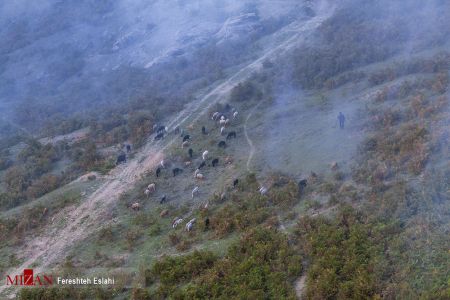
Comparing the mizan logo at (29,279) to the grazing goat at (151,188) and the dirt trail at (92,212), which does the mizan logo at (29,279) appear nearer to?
the dirt trail at (92,212)

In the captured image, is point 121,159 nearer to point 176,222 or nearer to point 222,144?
point 222,144

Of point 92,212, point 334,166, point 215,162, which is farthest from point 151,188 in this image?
point 334,166

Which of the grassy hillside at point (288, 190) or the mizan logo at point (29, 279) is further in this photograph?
the mizan logo at point (29, 279)

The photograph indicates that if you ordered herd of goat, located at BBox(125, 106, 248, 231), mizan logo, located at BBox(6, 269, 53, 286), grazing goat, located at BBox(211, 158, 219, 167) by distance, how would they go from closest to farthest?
mizan logo, located at BBox(6, 269, 53, 286) < herd of goat, located at BBox(125, 106, 248, 231) < grazing goat, located at BBox(211, 158, 219, 167)

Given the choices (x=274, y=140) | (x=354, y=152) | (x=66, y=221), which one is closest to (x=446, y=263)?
(x=354, y=152)

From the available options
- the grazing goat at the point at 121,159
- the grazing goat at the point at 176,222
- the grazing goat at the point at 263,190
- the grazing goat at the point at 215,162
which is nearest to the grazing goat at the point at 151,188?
the grazing goat at the point at 215,162

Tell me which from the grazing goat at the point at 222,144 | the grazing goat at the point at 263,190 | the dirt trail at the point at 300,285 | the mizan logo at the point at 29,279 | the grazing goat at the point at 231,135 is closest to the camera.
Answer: the dirt trail at the point at 300,285

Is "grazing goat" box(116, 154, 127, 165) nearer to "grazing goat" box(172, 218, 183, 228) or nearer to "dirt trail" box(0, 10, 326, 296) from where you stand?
"dirt trail" box(0, 10, 326, 296)

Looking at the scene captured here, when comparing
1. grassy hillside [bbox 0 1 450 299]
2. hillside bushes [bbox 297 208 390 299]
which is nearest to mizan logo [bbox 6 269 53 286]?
grassy hillside [bbox 0 1 450 299]

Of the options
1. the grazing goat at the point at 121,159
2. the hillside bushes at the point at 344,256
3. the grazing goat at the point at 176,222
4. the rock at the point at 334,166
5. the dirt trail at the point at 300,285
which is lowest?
the rock at the point at 334,166
